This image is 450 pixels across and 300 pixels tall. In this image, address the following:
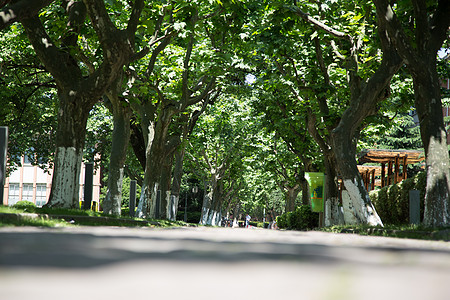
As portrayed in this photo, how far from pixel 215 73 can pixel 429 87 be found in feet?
27.4

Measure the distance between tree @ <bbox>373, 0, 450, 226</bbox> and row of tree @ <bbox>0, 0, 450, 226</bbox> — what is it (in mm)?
26

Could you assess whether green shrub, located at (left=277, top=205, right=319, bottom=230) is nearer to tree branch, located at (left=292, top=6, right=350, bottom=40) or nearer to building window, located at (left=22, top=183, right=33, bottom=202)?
tree branch, located at (left=292, top=6, right=350, bottom=40)

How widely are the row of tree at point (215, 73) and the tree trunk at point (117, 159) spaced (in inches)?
1.4

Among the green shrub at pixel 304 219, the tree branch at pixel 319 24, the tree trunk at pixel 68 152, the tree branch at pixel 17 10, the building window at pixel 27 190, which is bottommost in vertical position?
the green shrub at pixel 304 219

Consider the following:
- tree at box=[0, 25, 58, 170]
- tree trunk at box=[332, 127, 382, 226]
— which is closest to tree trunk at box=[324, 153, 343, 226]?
tree trunk at box=[332, 127, 382, 226]

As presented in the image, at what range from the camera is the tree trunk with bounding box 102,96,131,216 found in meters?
17.5

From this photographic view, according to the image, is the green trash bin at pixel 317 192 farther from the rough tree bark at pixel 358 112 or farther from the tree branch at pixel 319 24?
the tree branch at pixel 319 24

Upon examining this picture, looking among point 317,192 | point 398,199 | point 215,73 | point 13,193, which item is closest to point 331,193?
point 317,192

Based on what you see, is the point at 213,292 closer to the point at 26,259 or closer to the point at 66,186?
the point at 26,259

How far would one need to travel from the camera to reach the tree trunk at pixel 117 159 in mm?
17531

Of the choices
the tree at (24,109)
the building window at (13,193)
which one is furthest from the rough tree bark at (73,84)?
the building window at (13,193)

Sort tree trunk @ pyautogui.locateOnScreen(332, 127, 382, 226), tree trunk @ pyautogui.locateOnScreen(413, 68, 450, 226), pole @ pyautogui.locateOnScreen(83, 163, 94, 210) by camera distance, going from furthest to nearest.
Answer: pole @ pyautogui.locateOnScreen(83, 163, 94, 210), tree trunk @ pyautogui.locateOnScreen(332, 127, 382, 226), tree trunk @ pyautogui.locateOnScreen(413, 68, 450, 226)

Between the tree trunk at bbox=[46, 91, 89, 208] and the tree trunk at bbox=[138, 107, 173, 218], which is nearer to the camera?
the tree trunk at bbox=[46, 91, 89, 208]

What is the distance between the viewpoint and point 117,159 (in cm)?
1789
